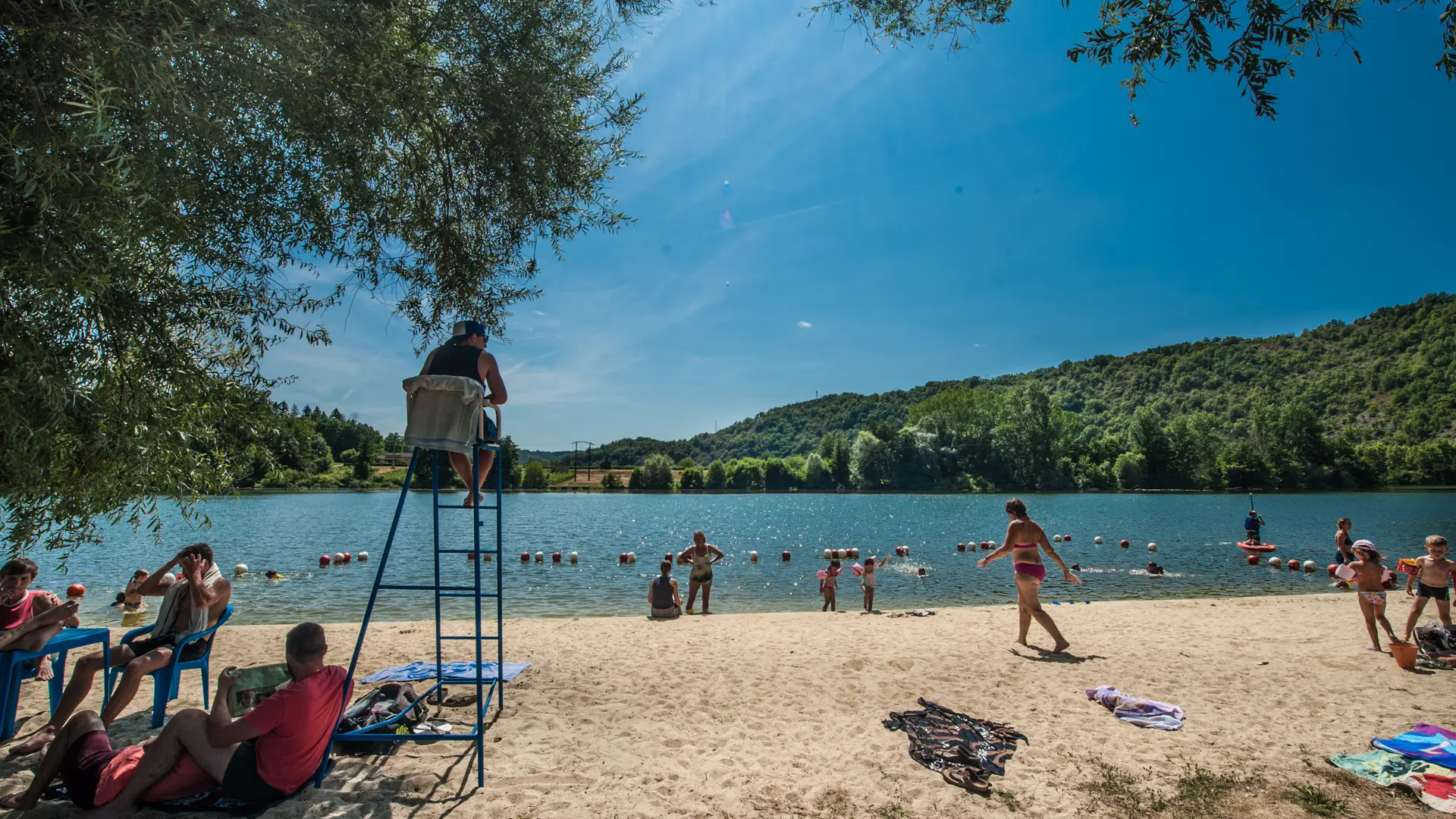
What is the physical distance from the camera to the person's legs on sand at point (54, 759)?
12.4 feet

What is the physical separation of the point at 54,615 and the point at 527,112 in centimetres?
556

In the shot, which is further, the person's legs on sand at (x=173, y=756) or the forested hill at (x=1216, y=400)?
→ the forested hill at (x=1216, y=400)

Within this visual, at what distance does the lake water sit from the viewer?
1698cm

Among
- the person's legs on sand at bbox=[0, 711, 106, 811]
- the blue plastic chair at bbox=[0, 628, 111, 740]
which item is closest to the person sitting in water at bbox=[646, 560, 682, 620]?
the blue plastic chair at bbox=[0, 628, 111, 740]

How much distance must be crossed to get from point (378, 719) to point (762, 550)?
25.0 meters

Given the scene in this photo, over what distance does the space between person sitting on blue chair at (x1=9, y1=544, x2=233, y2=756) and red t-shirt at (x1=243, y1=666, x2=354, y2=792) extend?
72.0 inches

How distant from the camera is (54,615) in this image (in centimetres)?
517

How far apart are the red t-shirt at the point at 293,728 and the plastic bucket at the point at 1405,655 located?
35.3 ft

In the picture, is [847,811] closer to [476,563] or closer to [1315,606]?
[476,563]

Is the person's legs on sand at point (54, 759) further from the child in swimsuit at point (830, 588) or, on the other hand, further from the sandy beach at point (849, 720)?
the child in swimsuit at point (830, 588)

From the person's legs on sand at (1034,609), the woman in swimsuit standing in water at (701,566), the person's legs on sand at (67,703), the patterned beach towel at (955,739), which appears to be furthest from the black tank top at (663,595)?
the person's legs on sand at (67,703)

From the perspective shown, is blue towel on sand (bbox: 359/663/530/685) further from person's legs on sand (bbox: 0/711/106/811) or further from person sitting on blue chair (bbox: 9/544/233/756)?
person's legs on sand (bbox: 0/711/106/811)

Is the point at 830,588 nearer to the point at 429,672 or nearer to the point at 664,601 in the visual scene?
the point at 664,601

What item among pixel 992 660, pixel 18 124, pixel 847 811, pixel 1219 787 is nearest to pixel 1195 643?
pixel 992 660
